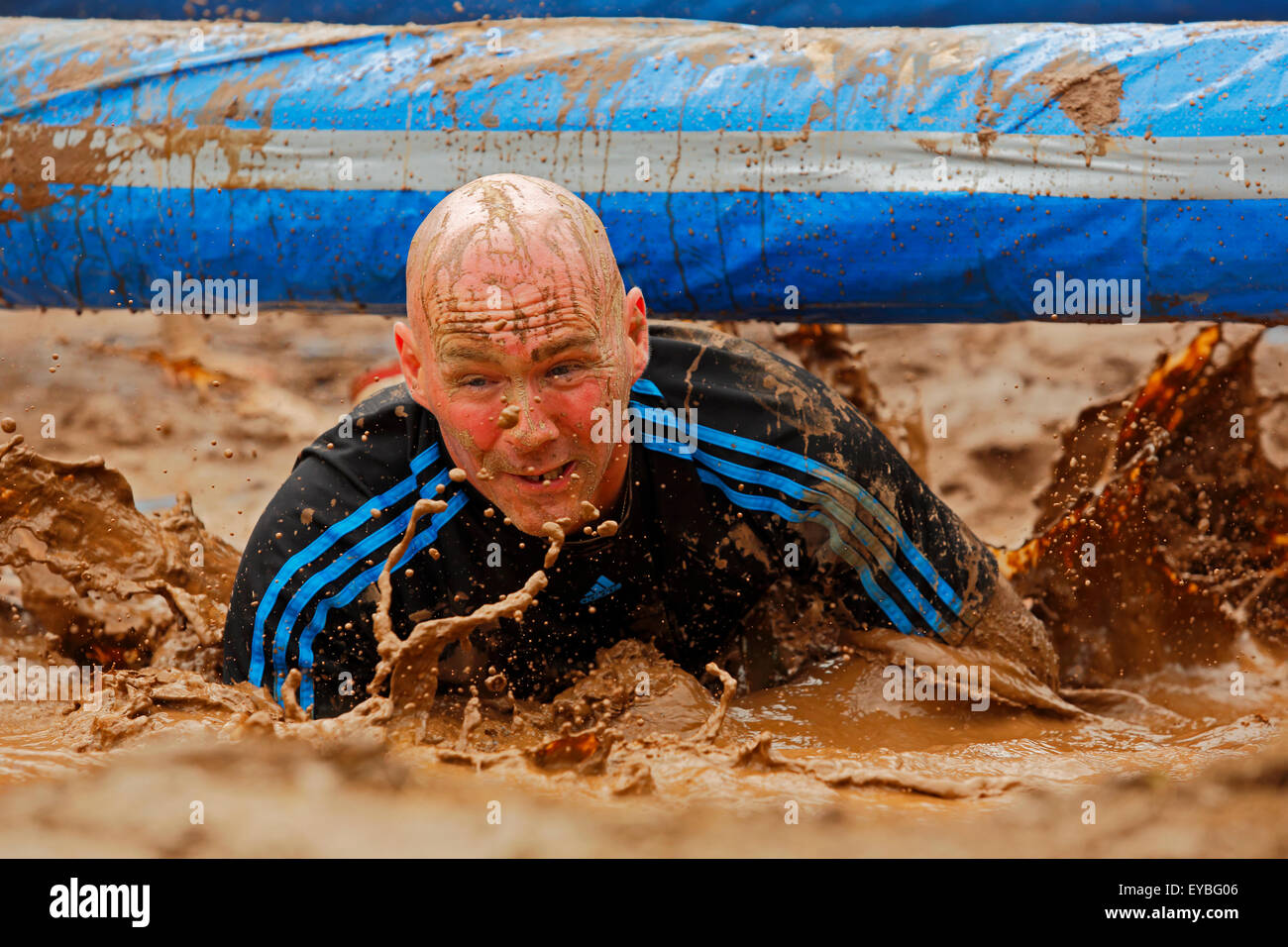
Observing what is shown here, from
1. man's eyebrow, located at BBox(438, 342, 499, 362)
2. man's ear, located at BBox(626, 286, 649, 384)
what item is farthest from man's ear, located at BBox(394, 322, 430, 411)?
man's ear, located at BBox(626, 286, 649, 384)

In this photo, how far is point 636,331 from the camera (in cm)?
186

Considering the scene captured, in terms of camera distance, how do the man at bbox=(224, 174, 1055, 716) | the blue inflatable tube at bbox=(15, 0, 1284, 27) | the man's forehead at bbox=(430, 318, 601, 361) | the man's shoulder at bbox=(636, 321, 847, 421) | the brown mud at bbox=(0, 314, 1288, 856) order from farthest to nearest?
the blue inflatable tube at bbox=(15, 0, 1284, 27) → the man's shoulder at bbox=(636, 321, 847, 421) → the man at bbox=(224, 174, 1055, 716) → the man's forehead at bbox=(430, 318, 601, 361) → the brown mud at bbox=(0, 314, 1288, 856)

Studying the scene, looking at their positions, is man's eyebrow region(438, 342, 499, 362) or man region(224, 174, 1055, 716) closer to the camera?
man's eyebrow region(438, 342, 499, 362)

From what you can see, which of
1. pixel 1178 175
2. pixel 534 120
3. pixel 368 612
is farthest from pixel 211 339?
pixel 1178 175

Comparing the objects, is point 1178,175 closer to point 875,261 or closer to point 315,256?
point 875,261

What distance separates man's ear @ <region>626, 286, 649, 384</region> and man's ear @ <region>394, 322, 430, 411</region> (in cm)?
32

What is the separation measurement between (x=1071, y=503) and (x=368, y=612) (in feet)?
5.85

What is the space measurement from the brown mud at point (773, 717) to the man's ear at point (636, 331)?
397 millimetres

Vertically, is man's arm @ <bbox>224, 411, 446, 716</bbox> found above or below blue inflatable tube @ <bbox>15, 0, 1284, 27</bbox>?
below

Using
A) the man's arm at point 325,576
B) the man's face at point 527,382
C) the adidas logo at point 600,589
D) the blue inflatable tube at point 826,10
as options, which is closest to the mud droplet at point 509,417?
the man's face at point 527,382

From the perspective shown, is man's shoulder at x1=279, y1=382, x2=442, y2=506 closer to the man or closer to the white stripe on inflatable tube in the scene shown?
the man

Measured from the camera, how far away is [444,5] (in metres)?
3.56

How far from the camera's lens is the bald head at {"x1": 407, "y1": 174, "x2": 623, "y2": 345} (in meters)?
1.64

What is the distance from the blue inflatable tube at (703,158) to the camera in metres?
2.46
